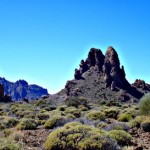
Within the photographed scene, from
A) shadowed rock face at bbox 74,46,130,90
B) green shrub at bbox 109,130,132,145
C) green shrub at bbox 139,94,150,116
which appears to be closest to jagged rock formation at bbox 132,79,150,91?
shadowed rock face at bbox 74,46,130,90

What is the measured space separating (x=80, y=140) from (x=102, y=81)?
89.6 meters

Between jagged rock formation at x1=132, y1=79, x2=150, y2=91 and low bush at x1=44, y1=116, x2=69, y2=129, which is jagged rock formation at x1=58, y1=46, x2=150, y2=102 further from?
low bush at x1=44, y1=116, x2=69, y2=129

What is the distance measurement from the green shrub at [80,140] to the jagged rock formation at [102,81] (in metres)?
76.6

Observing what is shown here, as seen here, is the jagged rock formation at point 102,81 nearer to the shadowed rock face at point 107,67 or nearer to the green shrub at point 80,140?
the shadowed rock face at point 107,67

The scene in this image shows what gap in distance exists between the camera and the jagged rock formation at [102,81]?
311ft

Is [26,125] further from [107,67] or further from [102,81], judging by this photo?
[107,67]

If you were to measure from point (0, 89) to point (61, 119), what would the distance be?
2572 inches

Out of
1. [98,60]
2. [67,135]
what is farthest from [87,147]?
[98,60]

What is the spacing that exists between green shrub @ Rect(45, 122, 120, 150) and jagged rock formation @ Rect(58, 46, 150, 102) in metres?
76.6

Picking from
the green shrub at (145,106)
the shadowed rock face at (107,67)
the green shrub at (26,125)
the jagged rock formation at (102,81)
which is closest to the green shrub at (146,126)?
the green shrub at (145,106)

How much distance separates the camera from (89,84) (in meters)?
99.9

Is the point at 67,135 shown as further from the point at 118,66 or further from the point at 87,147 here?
the point at 118,66

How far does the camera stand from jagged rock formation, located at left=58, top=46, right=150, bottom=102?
94.7 metres

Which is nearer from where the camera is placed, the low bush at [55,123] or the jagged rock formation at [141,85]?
the low bush at [55,123]
